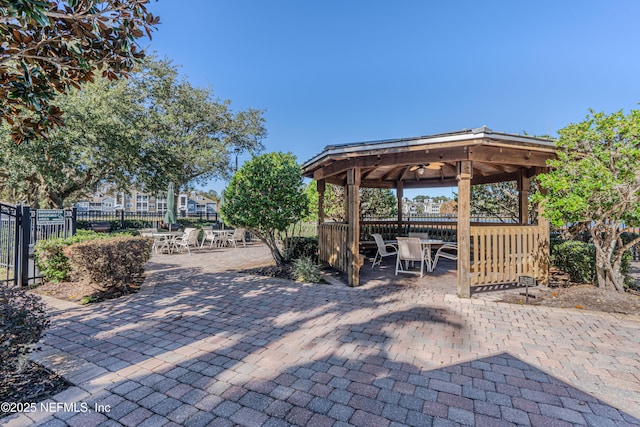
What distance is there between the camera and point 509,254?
5.43m

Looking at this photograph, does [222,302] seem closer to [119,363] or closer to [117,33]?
[119,363]

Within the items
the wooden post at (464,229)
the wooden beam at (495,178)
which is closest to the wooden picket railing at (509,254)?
the wooden post at (464,229)

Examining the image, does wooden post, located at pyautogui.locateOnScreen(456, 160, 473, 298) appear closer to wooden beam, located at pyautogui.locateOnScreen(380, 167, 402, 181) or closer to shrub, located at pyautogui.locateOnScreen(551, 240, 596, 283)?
shrub, located at pyautogui.locateOnScreen(551, 240, 596, 283)

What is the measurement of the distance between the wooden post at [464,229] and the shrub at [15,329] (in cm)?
541

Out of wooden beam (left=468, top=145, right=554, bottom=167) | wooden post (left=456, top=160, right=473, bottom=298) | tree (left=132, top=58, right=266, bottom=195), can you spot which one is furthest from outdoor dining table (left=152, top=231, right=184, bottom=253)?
wooden beam (left=468, top=145, right=554, bottom=167)

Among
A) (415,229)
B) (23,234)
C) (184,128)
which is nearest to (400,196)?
(415,229)

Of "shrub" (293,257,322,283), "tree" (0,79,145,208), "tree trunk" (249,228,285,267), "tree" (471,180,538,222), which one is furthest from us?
"tree" (471,180,538,222)

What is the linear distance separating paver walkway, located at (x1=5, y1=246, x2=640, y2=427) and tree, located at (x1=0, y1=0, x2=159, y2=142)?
247 centimetres

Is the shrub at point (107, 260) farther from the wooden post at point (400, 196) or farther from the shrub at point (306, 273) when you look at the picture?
the wooden post at point (400, 196)

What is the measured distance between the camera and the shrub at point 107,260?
459cm

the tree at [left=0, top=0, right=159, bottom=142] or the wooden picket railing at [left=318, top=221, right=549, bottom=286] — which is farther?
the wooden picket railing at [left=318, top=221, right=549, bottom=286]

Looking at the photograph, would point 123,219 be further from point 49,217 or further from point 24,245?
point 24,245

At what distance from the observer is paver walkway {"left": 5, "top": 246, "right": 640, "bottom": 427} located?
1992 millimetres

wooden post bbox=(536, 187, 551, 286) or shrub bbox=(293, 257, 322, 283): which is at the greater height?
wooden post bbox=(536, 187, 551, 286)
